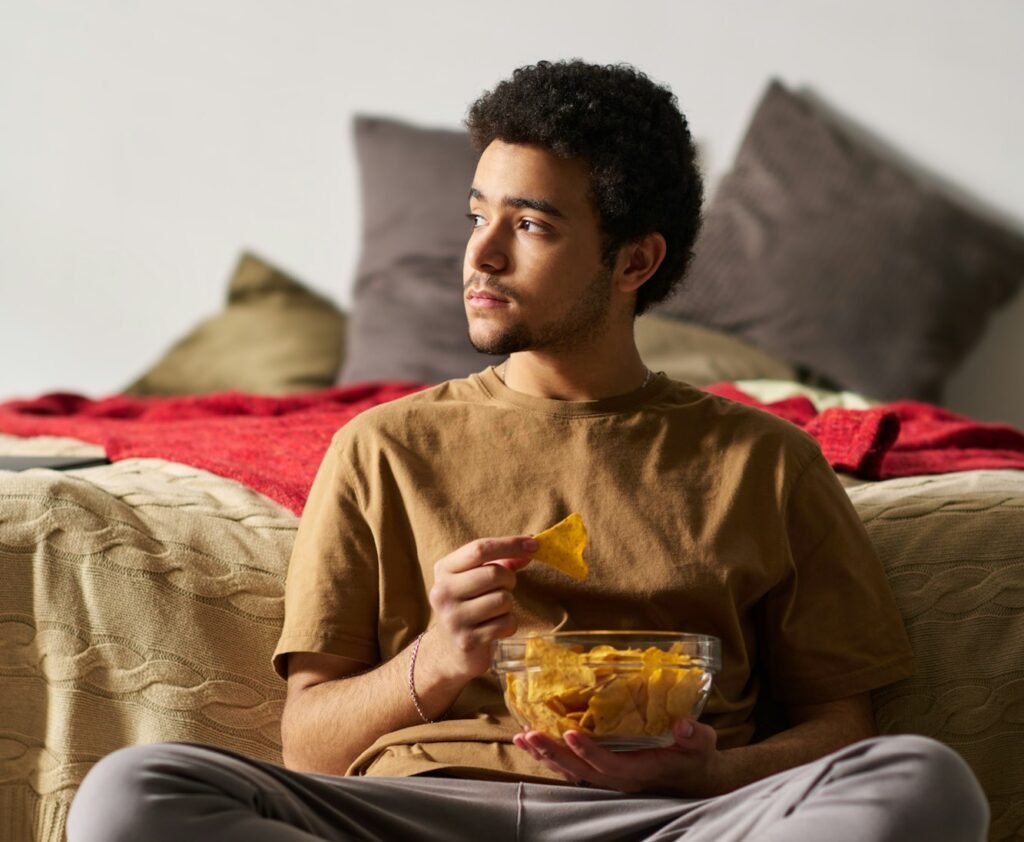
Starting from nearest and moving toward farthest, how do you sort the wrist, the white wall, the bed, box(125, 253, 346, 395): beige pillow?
the wrist → the bed → box(125, 253, 346, 395): beige pillow → the white wall

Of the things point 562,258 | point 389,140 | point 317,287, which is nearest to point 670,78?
point 389,140

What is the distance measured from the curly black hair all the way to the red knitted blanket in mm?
445

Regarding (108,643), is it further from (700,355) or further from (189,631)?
(700,355)

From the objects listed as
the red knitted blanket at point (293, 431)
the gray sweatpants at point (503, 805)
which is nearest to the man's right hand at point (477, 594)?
the gray sweatpants at point (503, 805)

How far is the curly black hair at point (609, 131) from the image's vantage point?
1.53m

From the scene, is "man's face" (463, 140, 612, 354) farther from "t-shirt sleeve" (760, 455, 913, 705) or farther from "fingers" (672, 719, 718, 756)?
"fingers" (672, 719, 718, 756)

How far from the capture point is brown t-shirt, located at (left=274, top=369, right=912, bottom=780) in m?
1.43

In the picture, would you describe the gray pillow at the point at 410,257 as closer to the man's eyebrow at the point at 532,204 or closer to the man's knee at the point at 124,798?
the man's eyebrow at the point at 532,204

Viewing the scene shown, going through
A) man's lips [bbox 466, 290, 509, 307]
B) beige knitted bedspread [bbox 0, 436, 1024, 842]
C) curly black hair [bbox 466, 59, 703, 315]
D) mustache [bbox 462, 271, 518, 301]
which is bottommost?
beige knitted bedspread [bbox 0, 436, 1024, 842]

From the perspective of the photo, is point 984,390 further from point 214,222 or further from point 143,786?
point 143,786

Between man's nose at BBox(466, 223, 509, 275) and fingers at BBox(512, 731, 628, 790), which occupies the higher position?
man's nose at BBox(466, 223, 509, 275)

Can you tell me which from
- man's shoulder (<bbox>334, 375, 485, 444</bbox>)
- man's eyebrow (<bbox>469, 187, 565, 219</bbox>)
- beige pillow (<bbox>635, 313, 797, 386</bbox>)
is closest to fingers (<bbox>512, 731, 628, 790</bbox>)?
man's shoulder (<bbox>334, 375, 485, 444</bbox>)

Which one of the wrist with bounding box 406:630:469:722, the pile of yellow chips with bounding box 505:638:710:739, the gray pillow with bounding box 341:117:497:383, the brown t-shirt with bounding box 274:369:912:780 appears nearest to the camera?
the pile of yellow chips with bounding box 505:638:710:739

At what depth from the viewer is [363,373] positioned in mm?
3260
